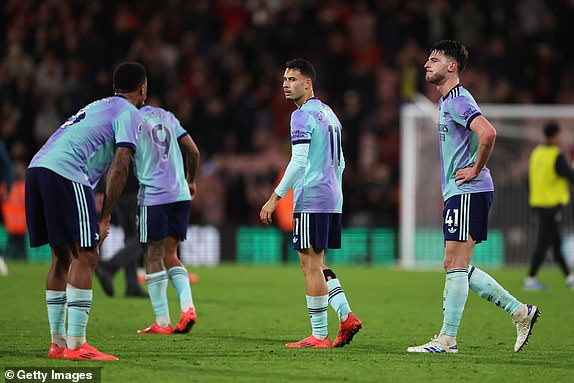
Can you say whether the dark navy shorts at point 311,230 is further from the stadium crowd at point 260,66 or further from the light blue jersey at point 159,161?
the stadium crowd at point 260,66

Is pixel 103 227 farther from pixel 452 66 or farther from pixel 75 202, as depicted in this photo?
pixel 452 66

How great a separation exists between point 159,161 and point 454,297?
Result: 2.99 meters

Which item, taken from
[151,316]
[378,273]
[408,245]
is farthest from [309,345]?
[408,245]

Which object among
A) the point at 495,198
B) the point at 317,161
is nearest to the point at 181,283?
the point at 317,161

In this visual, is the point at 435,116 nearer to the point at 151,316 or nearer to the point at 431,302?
the point at 431,302

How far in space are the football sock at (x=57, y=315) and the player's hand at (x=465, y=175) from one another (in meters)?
3.00

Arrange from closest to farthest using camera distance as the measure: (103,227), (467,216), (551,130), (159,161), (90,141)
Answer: (90,141) → (103,227) → (467,216) → (159,161) → (551,130)

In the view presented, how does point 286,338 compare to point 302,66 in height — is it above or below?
below

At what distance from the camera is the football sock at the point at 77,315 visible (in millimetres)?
7520

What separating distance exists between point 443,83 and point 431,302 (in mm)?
5218

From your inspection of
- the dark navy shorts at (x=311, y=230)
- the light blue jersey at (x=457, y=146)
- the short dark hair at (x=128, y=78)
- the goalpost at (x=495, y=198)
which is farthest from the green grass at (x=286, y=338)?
the goalpost at (x=495, y=198)

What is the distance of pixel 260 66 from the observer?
74.5ft

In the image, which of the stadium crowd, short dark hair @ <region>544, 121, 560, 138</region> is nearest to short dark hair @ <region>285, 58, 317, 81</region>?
short dark hair @ <region>544, 121, 560, 138</region>

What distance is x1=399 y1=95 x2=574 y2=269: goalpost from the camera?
2030 centimetres
